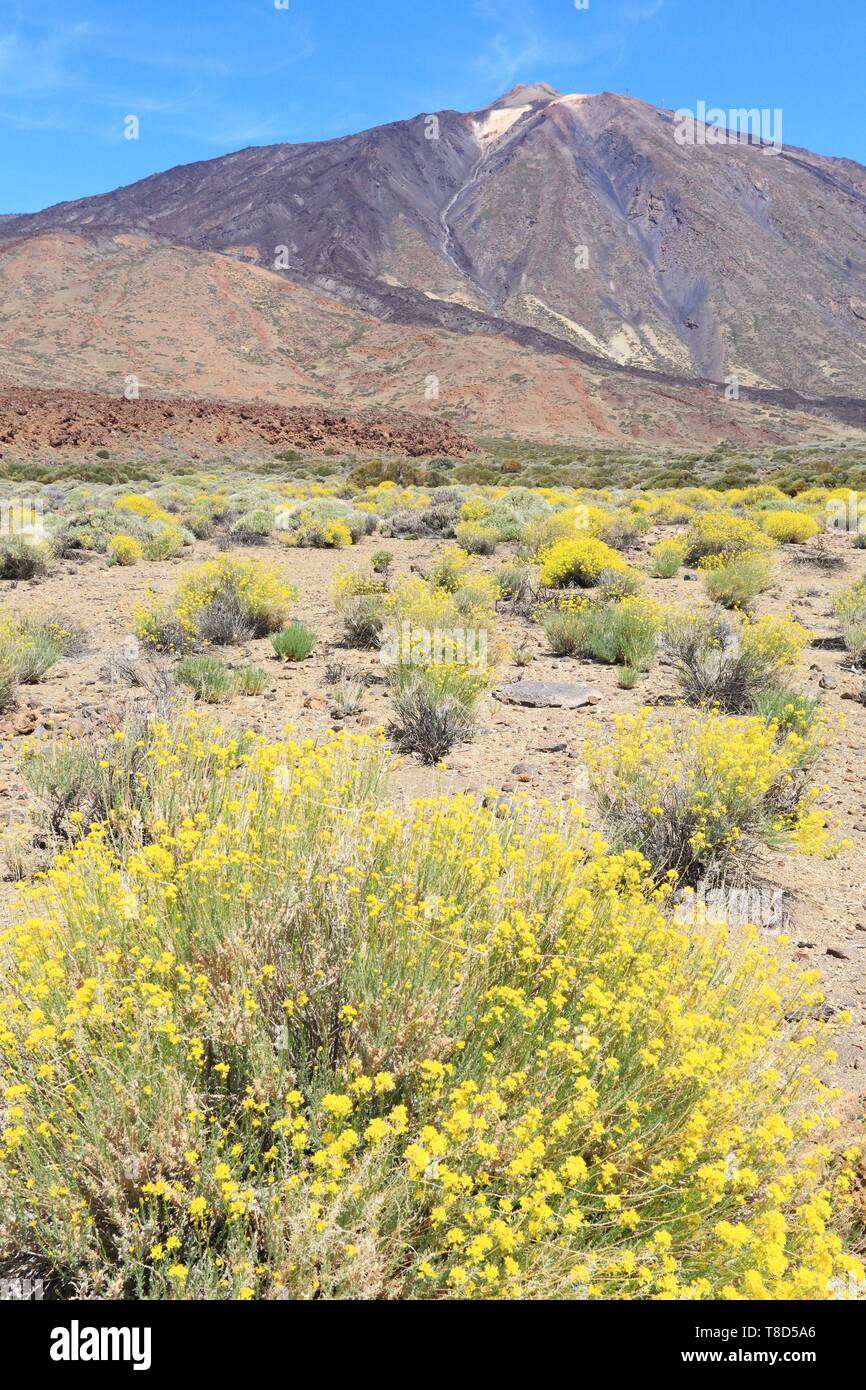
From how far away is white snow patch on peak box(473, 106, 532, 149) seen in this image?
173250 mm

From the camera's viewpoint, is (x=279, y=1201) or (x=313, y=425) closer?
(x=279, y=1201)

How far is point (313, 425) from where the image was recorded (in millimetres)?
46375

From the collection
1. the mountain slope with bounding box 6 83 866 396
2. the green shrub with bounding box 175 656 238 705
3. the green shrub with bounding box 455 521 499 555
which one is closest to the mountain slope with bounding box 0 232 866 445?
the mountain slope with bounding box 6 83 866 396

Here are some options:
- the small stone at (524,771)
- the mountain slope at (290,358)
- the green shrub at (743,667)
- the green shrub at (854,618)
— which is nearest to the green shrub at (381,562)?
the green shrub at (743,667)

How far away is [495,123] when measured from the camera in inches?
7018

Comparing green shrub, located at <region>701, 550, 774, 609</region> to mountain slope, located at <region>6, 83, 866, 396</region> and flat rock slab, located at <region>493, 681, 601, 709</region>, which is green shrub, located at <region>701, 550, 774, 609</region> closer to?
flat rock slab, located at <region>493, 681, 601, 709</region>

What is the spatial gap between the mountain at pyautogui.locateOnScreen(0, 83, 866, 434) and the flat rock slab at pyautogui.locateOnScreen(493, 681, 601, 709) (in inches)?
2197

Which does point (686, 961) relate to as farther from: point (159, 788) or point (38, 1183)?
point (159, 788)

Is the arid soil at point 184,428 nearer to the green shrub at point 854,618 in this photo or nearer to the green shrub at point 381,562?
the green shrub at point 381,562

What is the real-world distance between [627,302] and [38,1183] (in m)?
135

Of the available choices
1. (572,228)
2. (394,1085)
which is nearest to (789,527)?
(394,1085)

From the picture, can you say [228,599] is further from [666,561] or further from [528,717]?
[666,561]

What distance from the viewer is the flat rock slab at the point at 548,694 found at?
650cm
